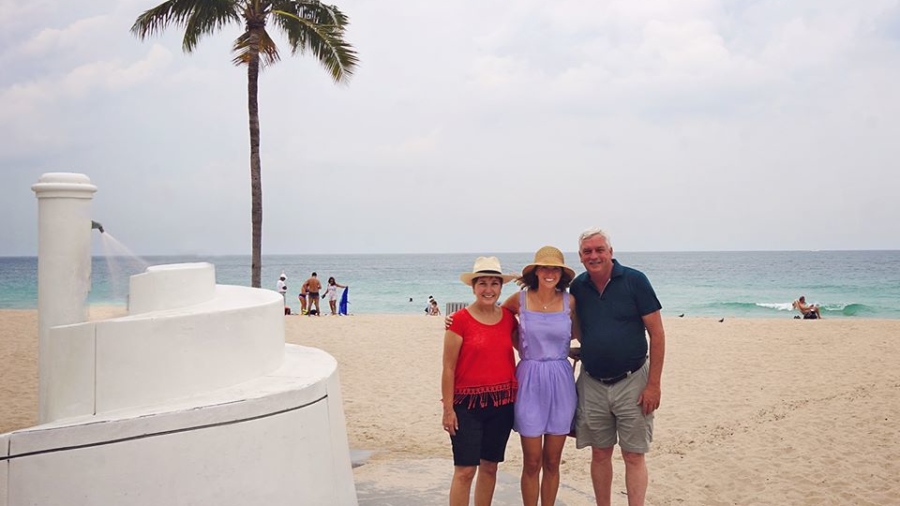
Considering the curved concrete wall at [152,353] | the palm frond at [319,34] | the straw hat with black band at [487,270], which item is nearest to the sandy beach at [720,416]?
the curved concrete wall at [152,353]

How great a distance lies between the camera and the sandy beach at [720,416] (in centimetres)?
611

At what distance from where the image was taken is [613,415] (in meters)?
4.38

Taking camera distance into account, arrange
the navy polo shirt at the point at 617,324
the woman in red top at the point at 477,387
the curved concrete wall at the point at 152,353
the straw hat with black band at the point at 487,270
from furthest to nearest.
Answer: the navy polo shirt at the point at 617,324 → the straw hat with black band at the point at 487,270 → the woman in red top at the point at 477,387 → the curved concrete wall at the point at 152,353

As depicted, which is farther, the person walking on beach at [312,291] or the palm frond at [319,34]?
the person walking on beach at [312,291]

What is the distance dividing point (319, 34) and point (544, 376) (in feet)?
37.8

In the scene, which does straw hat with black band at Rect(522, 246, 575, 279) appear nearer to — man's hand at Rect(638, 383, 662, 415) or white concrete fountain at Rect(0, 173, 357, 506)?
man's hand at Rect(638, 383, 662, 415)

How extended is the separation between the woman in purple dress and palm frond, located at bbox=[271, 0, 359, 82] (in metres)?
11.0

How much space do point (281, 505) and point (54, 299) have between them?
66.8 inches

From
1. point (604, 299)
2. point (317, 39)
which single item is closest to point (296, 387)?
point (604, 299)

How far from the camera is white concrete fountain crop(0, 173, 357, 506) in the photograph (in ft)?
10.3

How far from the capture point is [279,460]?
3641 millimetres

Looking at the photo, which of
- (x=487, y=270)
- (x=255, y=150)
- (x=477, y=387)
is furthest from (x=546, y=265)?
(x=255, y=150)

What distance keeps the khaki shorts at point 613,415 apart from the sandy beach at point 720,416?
130 cm

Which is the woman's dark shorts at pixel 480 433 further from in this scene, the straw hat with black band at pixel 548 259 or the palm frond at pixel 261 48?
the palm frond at pixel 261 48
